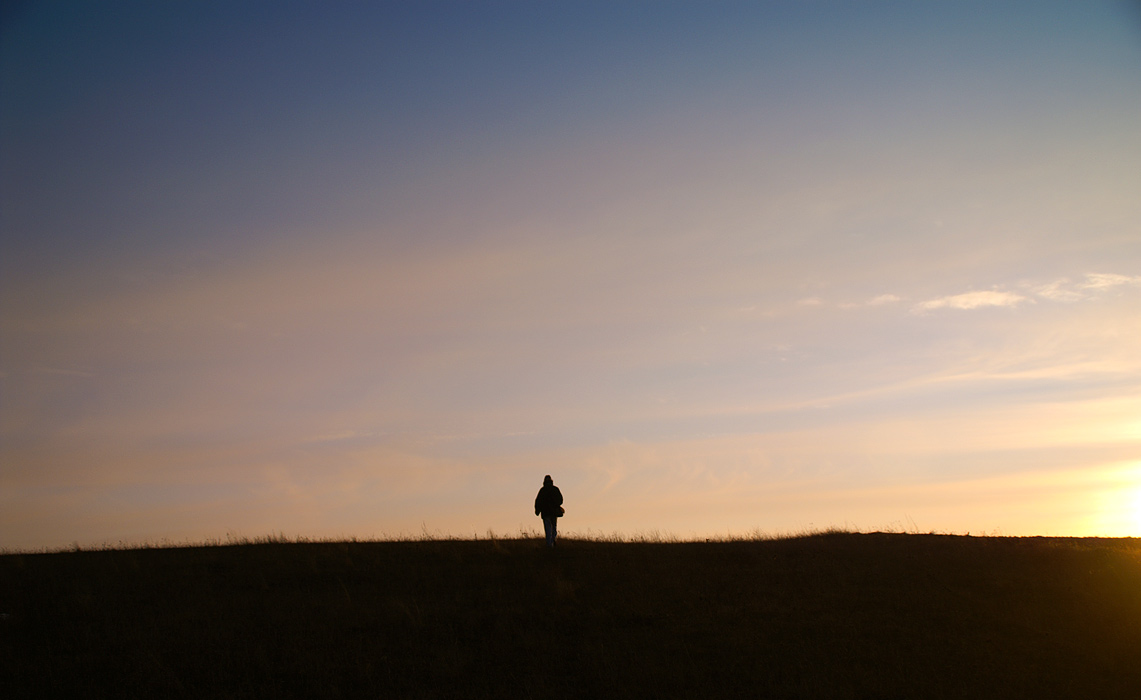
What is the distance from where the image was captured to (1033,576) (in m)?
20.6

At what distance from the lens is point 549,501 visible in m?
24.1

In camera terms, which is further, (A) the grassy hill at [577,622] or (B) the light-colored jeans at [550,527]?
(B) the light-colored jeans at [550,527]

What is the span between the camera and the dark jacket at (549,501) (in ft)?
79.2

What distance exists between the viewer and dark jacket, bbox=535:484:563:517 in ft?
79.2

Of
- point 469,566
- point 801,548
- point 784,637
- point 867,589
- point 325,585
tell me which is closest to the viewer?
point 784,637

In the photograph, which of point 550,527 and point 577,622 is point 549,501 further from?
point 577,622

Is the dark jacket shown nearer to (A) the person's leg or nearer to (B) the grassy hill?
(A) the person's leg

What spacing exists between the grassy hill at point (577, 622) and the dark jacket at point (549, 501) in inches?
48.0

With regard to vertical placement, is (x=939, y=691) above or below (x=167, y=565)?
below

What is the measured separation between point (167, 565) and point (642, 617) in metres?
13.9

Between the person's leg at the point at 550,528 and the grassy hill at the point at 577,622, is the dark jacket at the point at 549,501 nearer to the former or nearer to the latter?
the person's leg at the point at 550,528

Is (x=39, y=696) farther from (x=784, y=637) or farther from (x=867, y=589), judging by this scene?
(x=867, y=589)

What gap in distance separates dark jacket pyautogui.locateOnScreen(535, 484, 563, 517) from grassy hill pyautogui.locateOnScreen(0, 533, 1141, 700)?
122 cm

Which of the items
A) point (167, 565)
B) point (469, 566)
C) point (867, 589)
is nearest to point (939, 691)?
point (867, 589)
